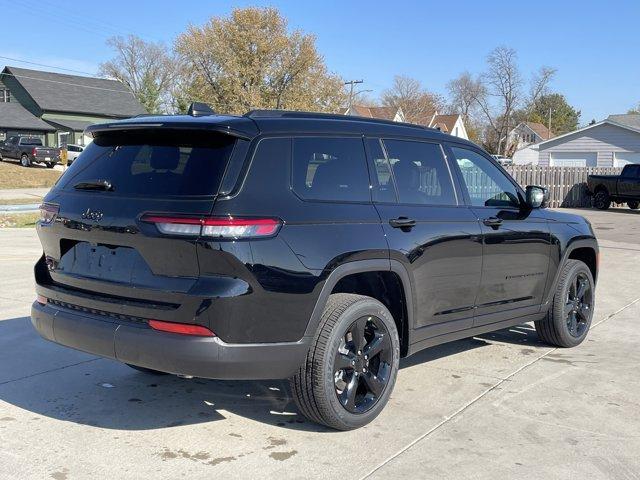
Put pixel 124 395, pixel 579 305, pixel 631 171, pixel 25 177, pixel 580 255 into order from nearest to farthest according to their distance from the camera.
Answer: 1. pixel 124 395
2. pixel 579 305
3. pixel 580 255
4. pixel 631 171
5. pixel 25 177

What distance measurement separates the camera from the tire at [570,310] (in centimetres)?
611

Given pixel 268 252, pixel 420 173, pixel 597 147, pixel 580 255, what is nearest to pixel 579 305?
pixel 580 255

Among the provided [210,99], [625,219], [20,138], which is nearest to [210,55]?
[210,99]

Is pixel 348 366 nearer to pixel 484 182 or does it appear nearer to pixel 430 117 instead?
pixel 484 182

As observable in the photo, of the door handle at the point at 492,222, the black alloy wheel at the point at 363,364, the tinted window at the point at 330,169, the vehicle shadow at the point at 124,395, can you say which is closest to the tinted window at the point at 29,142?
the vehicle shadow at the point at 124,395

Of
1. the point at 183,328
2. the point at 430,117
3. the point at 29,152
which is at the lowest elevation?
the point at 183,328

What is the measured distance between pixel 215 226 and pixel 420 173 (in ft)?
6.39

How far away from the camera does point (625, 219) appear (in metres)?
22.4

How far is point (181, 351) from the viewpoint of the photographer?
3572mm

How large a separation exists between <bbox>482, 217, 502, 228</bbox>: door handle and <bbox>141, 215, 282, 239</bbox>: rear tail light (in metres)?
2.13

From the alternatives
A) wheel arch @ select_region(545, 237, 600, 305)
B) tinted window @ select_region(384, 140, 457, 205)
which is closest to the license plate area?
tinted window @ select_region(384, 140, 457, 205)

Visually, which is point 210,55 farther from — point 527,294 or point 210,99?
point 527,294

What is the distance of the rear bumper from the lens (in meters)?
3.58

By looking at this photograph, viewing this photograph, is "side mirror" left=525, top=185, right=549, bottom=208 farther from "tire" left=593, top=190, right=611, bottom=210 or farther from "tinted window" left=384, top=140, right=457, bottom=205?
"tire" left=593, top=190, right=611, bottom=210
